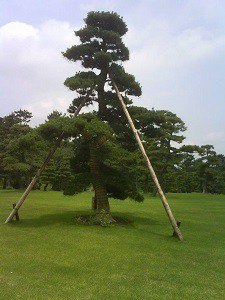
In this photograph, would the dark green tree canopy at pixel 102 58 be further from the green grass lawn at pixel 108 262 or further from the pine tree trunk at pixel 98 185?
the green grass lawn at pixel 108 262

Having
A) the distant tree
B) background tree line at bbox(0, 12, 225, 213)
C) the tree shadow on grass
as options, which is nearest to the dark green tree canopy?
background tree line at bbox(0, 12, 225, 213)

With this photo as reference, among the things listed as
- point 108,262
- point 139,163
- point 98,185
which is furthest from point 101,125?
point 139,163

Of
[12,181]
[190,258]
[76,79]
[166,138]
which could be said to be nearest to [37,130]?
[76,79]

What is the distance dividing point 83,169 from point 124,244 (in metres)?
7.03

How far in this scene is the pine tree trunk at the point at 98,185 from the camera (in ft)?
55.2

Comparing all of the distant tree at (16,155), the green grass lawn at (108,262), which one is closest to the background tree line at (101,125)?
the green grass lawn at (108,262)

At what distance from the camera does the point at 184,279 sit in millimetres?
8820

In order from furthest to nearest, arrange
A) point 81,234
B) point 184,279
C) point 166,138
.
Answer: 1. point 166,138
2. point 81,234
3. point 184,279

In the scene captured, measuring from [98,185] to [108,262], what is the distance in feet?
22.9

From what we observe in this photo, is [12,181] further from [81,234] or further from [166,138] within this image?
[81,234]

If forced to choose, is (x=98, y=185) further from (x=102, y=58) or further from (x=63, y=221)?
(x=102, y=58)

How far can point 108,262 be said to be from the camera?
397 inches

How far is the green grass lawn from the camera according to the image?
7762 millimetres

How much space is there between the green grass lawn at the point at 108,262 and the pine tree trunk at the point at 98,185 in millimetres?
1507
